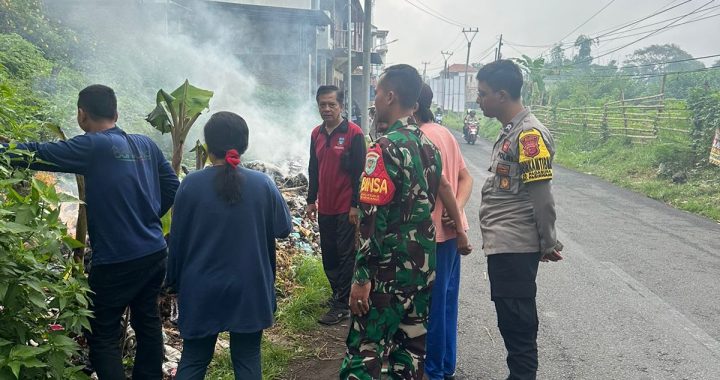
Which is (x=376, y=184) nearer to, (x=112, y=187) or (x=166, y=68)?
(x=112, y=187)

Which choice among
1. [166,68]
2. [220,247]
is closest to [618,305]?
[220,247]

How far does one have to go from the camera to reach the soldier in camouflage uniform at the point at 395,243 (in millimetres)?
2475

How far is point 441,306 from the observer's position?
318 centimetres

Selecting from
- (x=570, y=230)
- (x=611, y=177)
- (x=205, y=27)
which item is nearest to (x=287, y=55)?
(x=205, y=27)

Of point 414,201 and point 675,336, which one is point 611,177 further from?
point 414,201

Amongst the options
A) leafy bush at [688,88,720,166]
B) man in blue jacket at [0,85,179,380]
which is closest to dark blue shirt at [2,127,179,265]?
man in blue jacket at [0,85,179,380]

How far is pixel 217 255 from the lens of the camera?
2.45 m

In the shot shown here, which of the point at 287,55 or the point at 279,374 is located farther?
the point at 287,55

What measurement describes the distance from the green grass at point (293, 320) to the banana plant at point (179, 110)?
1.48 m

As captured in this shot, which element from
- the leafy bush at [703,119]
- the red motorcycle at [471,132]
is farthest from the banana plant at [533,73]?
the leafy bush at [703,119]

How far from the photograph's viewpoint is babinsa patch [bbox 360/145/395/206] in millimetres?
2434

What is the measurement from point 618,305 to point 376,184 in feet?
11.4

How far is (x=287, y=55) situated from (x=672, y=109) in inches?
499

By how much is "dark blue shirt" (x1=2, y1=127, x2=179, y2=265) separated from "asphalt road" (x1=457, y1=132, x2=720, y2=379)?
230cm
